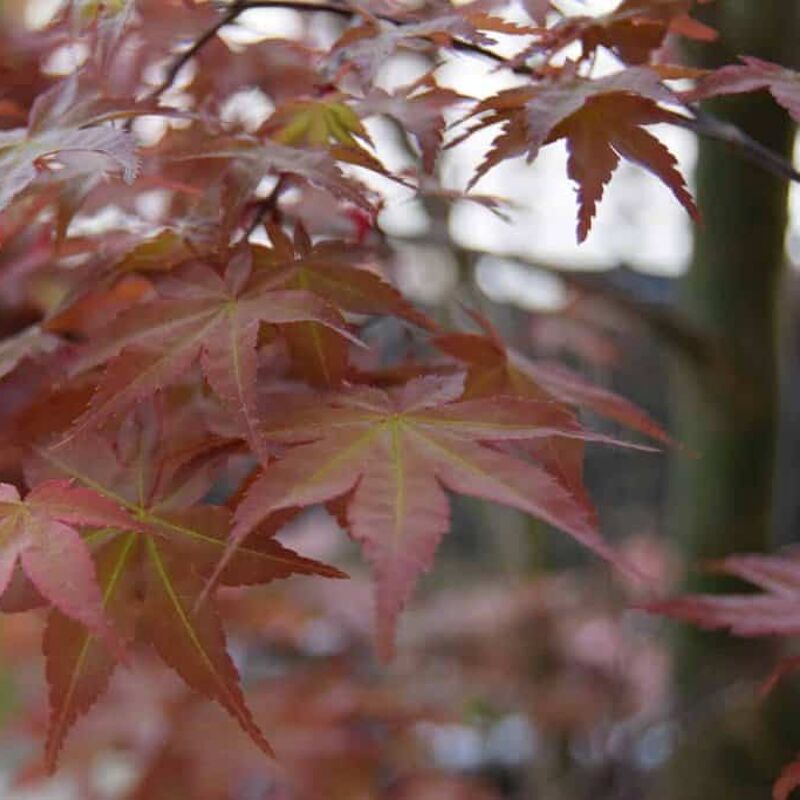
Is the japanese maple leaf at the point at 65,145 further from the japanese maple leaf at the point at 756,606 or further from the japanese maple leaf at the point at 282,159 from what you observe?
Answer: the japanese maple leaf at the point at 756,606

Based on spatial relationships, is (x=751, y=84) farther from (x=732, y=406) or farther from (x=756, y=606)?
(x=732, y=406)

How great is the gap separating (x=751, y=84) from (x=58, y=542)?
376mm

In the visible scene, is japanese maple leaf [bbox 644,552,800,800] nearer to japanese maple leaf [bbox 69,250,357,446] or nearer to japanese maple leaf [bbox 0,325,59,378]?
japanese maple leaf [bbox 69,250,357,446]

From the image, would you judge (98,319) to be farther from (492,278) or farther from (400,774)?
(492,278)

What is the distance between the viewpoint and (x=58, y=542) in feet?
1.43

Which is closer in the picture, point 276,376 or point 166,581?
point 166,581

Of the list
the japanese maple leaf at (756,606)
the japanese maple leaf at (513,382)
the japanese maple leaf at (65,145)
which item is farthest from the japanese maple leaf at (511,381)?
the japanese maple leaf at (65,145)

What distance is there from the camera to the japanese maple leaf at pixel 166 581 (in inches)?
18.9

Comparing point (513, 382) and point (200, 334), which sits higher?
point (200, 334)

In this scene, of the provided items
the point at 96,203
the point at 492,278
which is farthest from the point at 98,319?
the point at 492,278

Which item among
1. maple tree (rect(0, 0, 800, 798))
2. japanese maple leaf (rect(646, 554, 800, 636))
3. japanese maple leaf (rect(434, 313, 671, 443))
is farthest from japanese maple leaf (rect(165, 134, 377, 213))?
japanese maple leaf (rect(646, 554, 800, 636))

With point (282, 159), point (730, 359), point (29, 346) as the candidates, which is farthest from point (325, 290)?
point (730, 359)

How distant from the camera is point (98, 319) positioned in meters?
0.76

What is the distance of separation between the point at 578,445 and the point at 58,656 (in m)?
0.27
